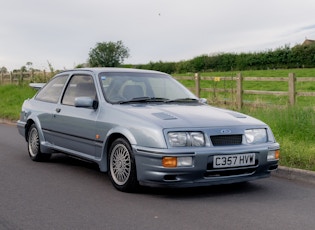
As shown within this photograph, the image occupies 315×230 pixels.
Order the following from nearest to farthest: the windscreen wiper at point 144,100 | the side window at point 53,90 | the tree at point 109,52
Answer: the windscreen wiper at point 144,100
the side window at point 53,90
the tree at point 109,52

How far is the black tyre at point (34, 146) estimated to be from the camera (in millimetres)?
8211

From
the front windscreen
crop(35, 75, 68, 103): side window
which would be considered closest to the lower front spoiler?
the front windscreen

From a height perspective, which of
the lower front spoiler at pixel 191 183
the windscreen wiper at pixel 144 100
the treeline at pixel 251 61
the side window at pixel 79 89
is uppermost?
the treeline at pixel 251 61

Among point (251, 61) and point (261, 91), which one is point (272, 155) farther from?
point (251, 61)

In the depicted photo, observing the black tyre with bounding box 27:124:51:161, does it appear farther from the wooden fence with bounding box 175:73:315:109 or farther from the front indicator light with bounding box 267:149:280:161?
the wooden fence with bounding box 175:73:315:109

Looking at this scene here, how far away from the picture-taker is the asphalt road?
466 cm

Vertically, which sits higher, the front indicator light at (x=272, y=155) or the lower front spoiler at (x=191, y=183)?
the front indicator light at (x=272, y=155)

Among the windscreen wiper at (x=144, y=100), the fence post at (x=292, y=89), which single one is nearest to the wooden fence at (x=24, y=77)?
the fence post at (x=292, y=89)

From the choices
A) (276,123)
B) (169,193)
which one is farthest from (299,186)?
(276,123)

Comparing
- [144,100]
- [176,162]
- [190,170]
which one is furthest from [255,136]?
[144,100]

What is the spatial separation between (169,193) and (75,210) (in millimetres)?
1279

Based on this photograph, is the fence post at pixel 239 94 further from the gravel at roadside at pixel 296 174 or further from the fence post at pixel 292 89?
the gravel at roadside at pixel 296 174

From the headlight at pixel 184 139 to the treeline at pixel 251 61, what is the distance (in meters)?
43.3

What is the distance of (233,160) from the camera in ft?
18.3
